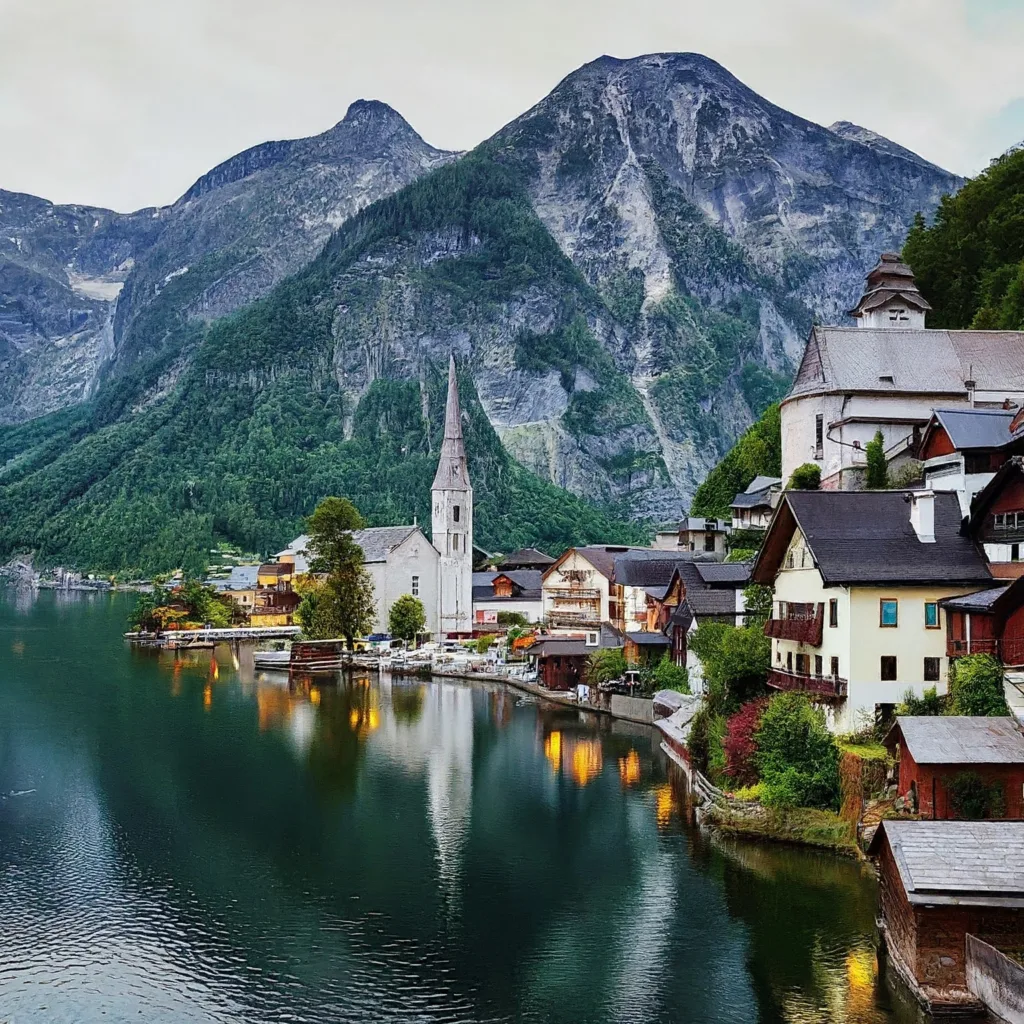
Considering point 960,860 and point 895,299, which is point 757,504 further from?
point 960,860

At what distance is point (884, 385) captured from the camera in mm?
51625

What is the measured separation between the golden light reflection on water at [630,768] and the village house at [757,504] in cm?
2102

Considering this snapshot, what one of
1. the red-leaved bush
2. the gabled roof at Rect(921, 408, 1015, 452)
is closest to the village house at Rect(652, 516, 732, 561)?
the gabled roof at Rect(921, 408, 1015, 452)

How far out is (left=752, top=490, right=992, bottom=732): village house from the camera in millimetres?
30609

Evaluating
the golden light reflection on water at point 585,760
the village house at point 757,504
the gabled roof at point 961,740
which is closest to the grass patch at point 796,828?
the gabled roof at point 961,740

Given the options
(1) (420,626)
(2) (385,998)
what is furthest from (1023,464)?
(1) (420,626)

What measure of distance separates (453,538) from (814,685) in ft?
218

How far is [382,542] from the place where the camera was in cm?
9638

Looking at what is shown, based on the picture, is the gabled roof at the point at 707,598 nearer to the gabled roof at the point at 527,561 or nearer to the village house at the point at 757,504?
the village house at the point at 757,504

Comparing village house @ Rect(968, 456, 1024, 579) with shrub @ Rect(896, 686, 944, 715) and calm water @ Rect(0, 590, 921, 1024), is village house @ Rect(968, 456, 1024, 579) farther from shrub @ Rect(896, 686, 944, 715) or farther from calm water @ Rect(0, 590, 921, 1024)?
calm water @ Rect(0, 590, 921, 1024)

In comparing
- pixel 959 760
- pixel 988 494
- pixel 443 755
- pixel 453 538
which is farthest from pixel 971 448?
pixel 453 538

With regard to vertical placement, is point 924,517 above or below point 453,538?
below

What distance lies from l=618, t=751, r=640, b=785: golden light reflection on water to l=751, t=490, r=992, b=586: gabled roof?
1120cm

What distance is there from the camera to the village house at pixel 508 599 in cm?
9688
